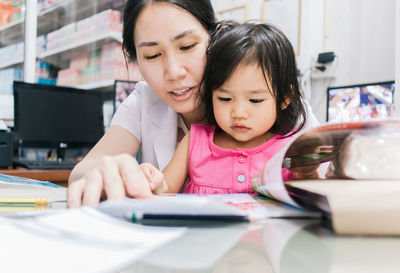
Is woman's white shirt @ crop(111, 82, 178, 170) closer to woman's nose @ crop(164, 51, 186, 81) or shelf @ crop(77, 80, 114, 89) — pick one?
woman's nose @ crop(164, 51, 186, 81)

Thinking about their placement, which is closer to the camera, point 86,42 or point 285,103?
point 285,103

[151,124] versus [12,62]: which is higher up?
[12,62]

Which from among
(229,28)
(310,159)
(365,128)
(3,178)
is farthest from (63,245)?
(229,28)

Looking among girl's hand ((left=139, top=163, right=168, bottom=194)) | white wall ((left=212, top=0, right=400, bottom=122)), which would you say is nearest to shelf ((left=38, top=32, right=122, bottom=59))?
white wall ((left=212, top=0, right=400, bottom=122))

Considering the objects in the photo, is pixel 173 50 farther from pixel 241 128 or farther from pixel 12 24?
pixel 12 24

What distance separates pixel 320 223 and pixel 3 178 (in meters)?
0.66

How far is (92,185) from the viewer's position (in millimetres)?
454

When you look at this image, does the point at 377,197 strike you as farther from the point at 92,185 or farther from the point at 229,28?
the point at 229,28

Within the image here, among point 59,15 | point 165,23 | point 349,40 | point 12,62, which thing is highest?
point 59,15

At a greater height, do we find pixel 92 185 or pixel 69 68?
pixel 69 68

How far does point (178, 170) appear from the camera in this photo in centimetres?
94

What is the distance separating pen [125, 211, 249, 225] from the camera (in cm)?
35

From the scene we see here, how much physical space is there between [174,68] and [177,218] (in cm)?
62

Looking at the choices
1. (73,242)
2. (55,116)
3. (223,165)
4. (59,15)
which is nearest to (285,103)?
(223,165)
